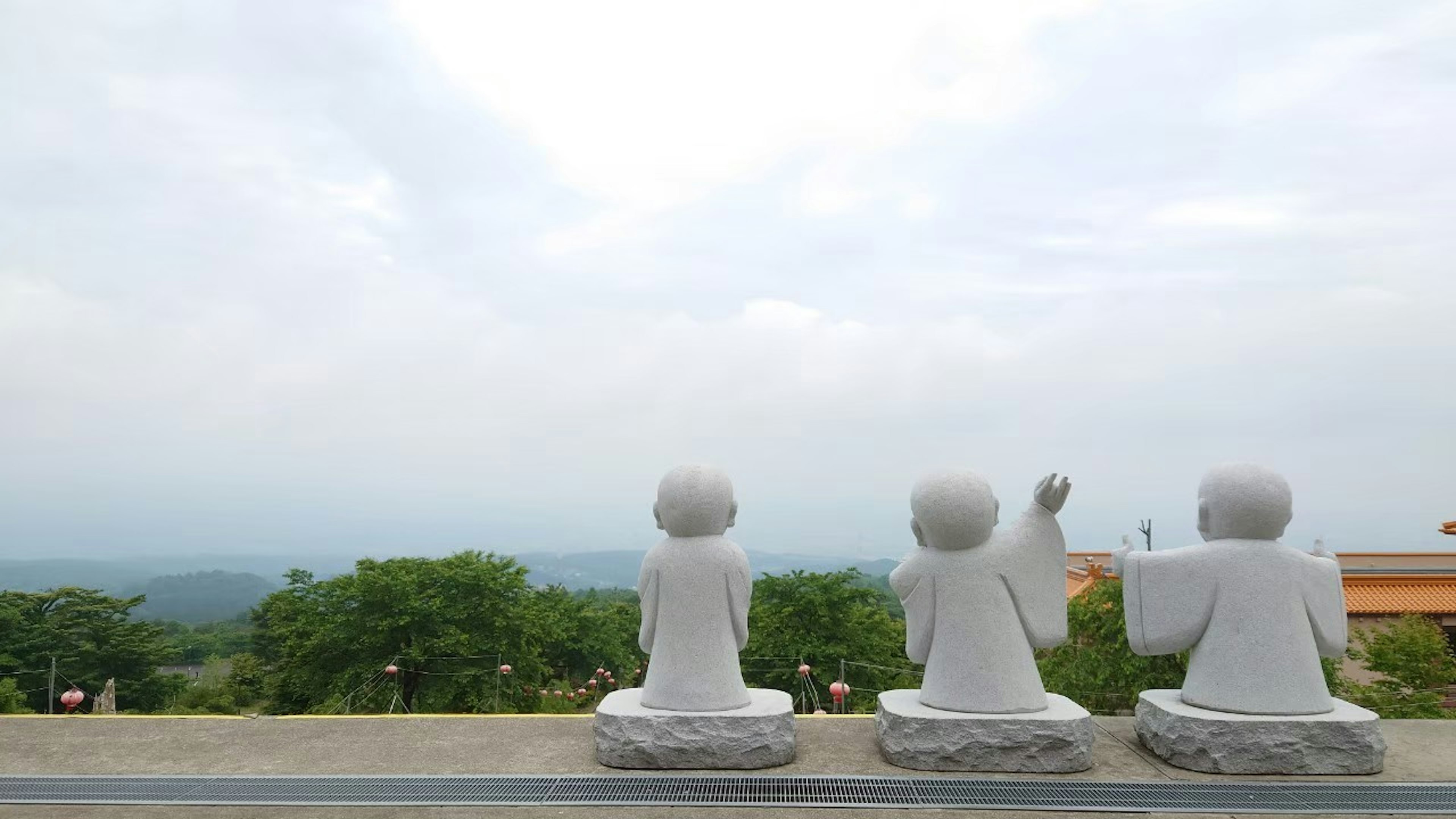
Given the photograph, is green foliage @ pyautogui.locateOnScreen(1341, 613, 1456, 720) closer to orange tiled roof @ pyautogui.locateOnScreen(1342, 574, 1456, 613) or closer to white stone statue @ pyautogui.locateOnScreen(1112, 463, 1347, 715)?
orange tiled roof @ pyautogui.locateOnScreen(1342, 574, 1456, 613)

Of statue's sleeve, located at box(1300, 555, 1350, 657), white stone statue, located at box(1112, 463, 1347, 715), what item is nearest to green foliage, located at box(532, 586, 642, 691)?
white stone statue, located at box(1112, 463, 1347, 715)

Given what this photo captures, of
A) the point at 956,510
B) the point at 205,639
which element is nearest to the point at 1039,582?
the point at 956,510

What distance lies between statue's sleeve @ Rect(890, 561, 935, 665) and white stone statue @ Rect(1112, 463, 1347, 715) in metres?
1.23

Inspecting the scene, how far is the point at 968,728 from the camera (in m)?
→ 4.95

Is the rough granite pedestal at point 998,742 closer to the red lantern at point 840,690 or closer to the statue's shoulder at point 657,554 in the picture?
→ the statue's shoulder at point 657,554

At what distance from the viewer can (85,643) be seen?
17.9 meters

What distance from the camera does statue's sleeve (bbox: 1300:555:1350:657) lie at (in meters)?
5.08

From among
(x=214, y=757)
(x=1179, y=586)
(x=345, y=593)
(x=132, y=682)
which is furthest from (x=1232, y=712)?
(x=132, y=682)

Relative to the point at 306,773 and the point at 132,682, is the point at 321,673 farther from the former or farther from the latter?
the point at 306,773

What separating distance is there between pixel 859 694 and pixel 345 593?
9.03 metres

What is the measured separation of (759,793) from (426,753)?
2236 millimetres

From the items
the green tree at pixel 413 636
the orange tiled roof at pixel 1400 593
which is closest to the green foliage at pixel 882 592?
the green tree at pixel 413 636

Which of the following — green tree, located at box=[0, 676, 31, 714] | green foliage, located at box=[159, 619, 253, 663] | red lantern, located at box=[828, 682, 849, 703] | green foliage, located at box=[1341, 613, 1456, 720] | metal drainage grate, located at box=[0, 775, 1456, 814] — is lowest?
green foliage, located at box=[159, 619, 253, 663]

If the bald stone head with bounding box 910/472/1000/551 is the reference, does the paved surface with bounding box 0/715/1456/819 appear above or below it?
below
